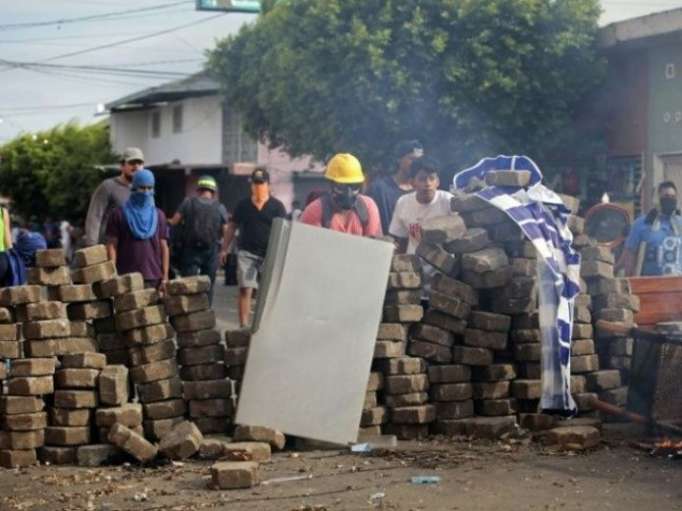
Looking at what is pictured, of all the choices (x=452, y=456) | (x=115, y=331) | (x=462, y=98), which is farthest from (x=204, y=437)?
(x=462, y=98)

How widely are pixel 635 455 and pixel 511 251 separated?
5.94ft

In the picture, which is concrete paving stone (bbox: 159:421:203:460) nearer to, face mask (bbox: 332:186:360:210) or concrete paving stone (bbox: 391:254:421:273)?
concrete paving stone (bbox: 391:254:421:273)

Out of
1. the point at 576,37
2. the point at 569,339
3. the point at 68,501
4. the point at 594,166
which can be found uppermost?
the point at 576,37

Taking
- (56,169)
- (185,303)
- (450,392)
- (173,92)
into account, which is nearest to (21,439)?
(185,303)

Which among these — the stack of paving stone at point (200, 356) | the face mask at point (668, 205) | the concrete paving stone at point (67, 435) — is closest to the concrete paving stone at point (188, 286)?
the stack of paving stone at point (200, 356)

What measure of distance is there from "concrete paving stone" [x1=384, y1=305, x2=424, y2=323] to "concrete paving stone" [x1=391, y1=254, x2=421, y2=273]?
248 millimetres

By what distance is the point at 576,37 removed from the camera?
2388 cm

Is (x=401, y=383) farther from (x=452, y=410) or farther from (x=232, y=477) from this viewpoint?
(x=232, y=477)

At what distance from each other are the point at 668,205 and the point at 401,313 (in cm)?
445

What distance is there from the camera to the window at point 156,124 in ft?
200

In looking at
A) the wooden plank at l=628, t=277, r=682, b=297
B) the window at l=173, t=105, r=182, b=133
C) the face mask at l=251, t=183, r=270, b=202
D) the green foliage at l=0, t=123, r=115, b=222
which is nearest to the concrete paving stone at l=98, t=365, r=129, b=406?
the wooden plank at l=628, t=277, r=682, b=297

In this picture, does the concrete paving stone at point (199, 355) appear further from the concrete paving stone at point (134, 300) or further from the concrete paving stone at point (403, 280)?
the concrete paving stone at point (403, 280)

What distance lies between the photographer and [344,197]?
34.4 ft

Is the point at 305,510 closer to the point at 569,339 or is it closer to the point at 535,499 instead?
the point at 535,499
